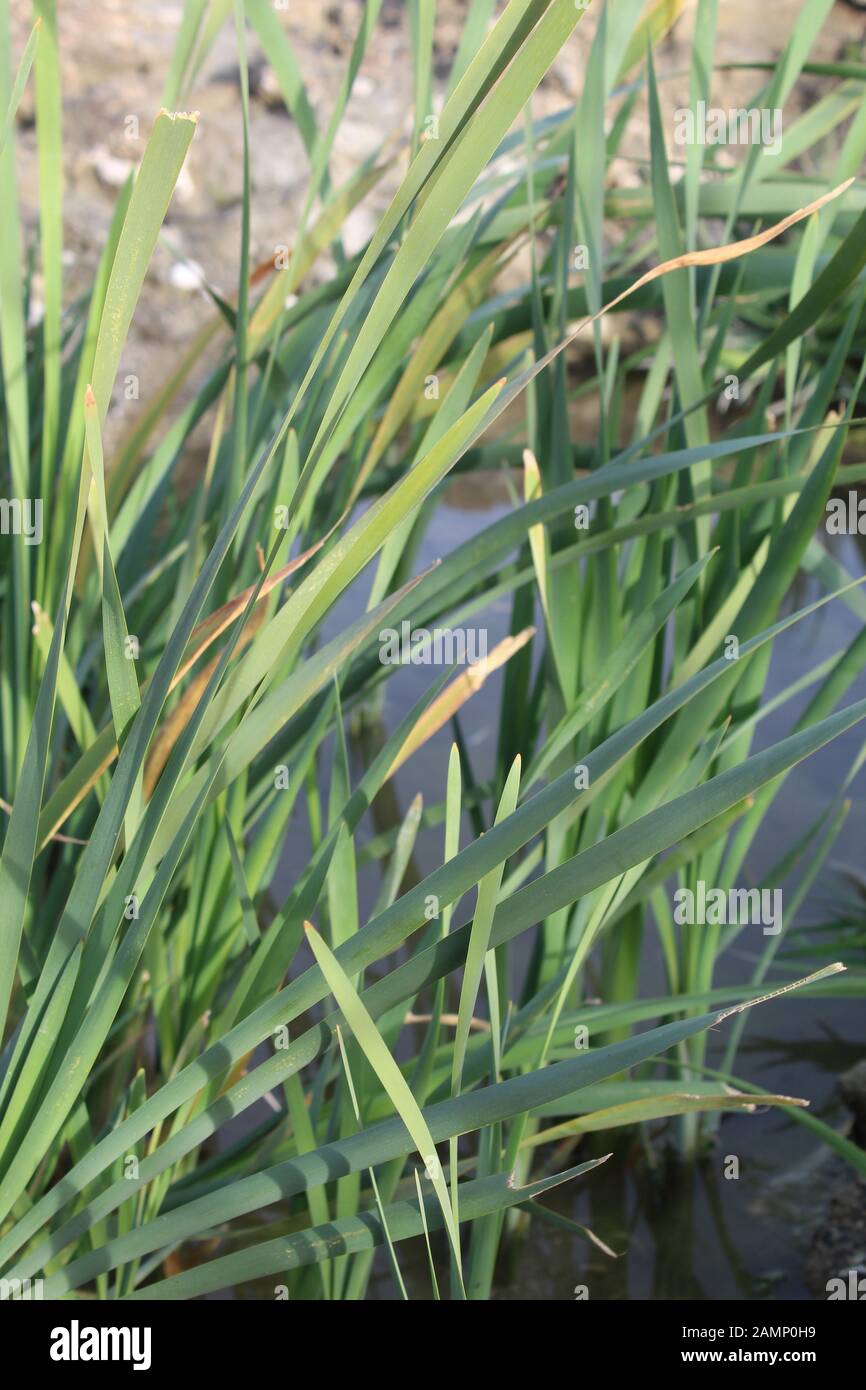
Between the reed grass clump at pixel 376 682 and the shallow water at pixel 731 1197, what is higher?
the reed grass clump at pixel 376 682

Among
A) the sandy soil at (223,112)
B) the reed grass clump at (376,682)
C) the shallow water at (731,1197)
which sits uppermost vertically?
the sandy soil at (223,112)

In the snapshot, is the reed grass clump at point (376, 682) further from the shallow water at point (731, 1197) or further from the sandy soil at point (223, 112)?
the sandy soil at point (223, 112)

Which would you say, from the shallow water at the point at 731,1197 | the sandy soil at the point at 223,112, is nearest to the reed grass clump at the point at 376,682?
the shallow water at the point at 731,1197

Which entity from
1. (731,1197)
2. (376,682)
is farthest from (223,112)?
(731,1197)

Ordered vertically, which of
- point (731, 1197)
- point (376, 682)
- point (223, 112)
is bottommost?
point (731, 1197)

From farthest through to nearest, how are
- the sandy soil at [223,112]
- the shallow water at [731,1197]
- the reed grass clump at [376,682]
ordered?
the sandy soil at [223,112] < the shallow water at [731,1197] < the reed grass clump at [376,682]

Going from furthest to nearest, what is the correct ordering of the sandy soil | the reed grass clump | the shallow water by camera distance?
the sandy soil < the shallow water < the reed grass clump

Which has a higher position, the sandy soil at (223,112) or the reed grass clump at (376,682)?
the sandy soil at (223,112)

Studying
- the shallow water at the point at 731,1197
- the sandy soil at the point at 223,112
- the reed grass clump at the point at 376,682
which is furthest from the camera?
the sandy soil at the point at 223,112

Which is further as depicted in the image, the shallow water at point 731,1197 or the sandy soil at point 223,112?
the sandy soil at point 223,112

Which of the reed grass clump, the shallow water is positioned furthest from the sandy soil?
the shallow water

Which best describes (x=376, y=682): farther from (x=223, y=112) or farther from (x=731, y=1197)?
(x=223, y=112)

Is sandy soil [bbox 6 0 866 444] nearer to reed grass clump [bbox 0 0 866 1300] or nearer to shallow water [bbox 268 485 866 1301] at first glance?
reed grass clump [bbox 0 0 866 1300]

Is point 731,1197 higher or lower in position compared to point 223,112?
lower
